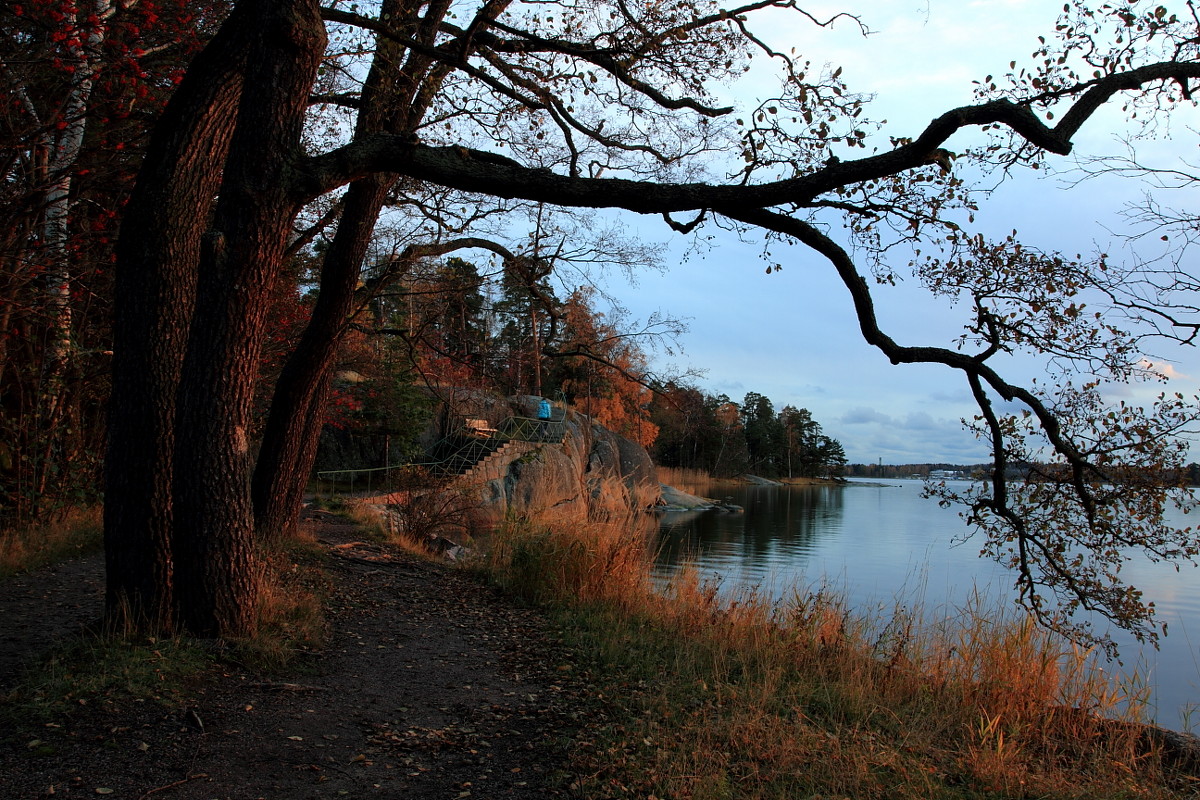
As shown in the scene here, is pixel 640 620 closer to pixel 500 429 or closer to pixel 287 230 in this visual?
pixel 287 230

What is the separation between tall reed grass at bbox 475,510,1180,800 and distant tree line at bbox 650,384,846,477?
40947 millimetres

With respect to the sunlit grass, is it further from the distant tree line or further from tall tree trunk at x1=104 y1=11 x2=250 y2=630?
the distant tree line

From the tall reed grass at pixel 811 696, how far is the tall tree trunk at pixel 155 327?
2743 millimetres

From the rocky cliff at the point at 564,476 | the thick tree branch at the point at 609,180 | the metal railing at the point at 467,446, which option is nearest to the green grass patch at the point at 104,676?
the thick tree branch at the point at 609,180

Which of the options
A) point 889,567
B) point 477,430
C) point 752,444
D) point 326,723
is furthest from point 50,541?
point 752,444

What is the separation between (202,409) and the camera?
177 inches

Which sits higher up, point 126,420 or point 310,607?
point 126,420

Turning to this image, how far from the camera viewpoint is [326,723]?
156 inches

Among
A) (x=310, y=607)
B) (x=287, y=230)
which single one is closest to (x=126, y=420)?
(x=287, y=230)

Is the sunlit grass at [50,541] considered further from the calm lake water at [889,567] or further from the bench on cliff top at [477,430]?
the bench on cliff top at [477,430]

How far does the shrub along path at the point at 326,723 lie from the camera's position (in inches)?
127

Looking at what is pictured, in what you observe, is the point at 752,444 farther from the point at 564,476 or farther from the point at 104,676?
the point at 104,676

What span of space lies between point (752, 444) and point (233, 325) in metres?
75.7

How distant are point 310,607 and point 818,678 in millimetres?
3605
